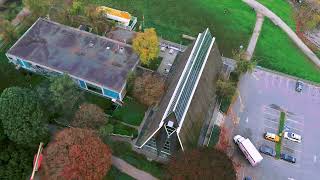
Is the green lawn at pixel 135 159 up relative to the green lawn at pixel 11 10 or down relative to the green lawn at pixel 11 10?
down

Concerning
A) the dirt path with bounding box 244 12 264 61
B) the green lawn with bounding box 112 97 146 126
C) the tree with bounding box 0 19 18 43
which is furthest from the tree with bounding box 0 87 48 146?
the dirt path with bounding box 244 12 264 61

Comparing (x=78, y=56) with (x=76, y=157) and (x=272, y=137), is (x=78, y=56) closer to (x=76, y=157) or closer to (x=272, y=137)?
(x=76, y=157)

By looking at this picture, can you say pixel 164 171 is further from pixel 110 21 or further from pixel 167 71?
pixel 110 21

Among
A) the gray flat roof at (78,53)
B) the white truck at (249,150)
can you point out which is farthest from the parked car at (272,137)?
the gray flat roof at (78,53)

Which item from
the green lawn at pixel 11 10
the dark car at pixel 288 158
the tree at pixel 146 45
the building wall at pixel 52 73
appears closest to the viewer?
the dark car at pixel 288 158

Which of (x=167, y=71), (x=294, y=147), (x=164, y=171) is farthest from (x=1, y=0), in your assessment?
(x=294, y=147)

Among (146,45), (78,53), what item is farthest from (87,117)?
(146,45)

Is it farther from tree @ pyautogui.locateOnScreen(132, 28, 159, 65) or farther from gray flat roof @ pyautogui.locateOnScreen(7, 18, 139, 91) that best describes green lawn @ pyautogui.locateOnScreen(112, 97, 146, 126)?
tree @ pyautogui.locateOnScreen(132, 28, 159, 65)

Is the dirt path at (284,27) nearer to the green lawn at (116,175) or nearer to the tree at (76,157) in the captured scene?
the green lawn at (116,175)
